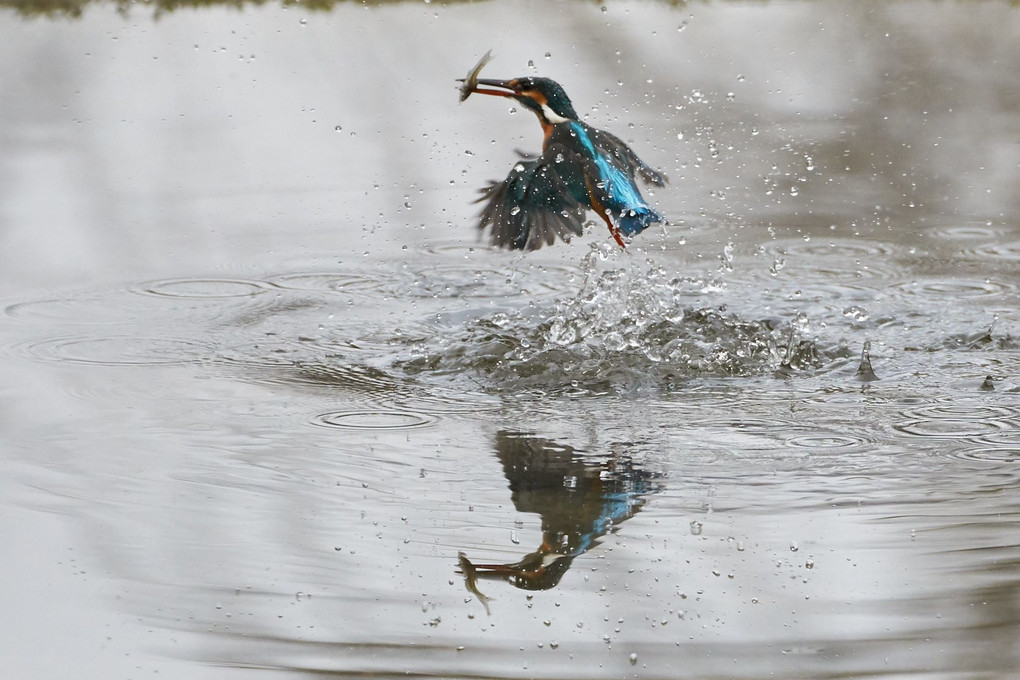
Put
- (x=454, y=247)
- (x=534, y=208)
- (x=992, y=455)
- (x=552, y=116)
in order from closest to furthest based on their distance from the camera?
(x=992, y=455) → (x=534, y=208) → (x=552, y=116) → (x=454, y=247)

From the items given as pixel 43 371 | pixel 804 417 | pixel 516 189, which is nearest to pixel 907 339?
pixel 804 417

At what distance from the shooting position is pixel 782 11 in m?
9.03

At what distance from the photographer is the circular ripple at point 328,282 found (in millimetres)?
4832

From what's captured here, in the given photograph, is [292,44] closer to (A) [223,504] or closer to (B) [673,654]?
(A) [223,504]

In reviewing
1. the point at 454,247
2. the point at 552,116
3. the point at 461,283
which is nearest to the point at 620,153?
the point at 552,116

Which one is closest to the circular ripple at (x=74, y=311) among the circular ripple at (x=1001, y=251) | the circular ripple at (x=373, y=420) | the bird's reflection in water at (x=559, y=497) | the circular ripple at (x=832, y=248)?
the circular ripple at (x=373, y=420)

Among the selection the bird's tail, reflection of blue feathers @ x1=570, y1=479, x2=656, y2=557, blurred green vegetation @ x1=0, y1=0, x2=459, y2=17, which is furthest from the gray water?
blurred green vegetation @ x1=0, y1=0, x2=459, y2=17

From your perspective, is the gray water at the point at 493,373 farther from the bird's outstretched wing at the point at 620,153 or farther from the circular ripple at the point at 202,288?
the bird's outstretched wing at the point at 620,153

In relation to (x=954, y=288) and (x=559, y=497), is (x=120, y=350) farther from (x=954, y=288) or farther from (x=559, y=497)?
(x=954, y=288)

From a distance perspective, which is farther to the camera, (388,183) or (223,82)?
(223,82)

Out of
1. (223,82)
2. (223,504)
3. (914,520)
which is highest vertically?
(223,82)

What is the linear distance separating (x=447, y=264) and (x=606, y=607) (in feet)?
8.90

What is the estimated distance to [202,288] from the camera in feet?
15.8

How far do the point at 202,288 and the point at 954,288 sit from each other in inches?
95.8
